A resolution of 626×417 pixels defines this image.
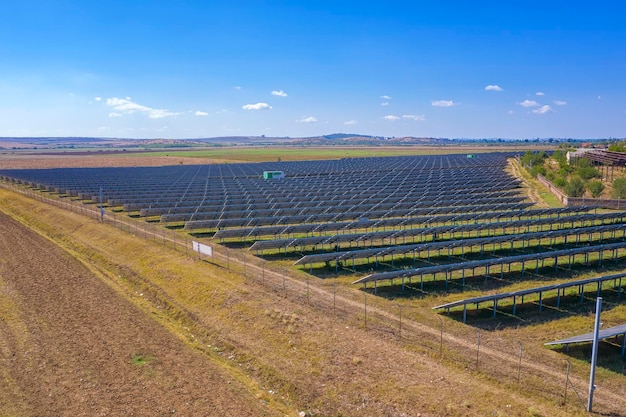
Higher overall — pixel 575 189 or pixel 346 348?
pixel 575 189

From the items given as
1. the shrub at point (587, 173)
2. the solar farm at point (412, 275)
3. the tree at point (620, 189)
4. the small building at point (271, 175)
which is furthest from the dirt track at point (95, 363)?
the shrub at point (587, 173)

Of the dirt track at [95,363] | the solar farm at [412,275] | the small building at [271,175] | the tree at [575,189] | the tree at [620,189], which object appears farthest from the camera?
the small building at [271,175]

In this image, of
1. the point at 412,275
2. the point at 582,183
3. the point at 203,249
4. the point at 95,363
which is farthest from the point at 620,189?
the point at 95,363

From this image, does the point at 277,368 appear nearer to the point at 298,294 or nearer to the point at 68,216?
the point at 298,294

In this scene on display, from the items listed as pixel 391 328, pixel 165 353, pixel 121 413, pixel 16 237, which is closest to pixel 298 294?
pixel 391 328

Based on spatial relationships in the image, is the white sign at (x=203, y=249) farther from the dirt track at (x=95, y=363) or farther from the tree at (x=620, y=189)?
the tree at (x=620, y=189)

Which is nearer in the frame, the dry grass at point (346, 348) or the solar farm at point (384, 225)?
the dry grass at point (346, 348)

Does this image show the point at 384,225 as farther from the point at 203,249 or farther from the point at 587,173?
the point at 587,173

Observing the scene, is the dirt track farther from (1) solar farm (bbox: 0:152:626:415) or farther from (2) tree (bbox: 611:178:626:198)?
(2) tree (bbox: 611:178:626:198)

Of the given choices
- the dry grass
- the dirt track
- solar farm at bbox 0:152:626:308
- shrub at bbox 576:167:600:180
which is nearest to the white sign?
the dry grass
